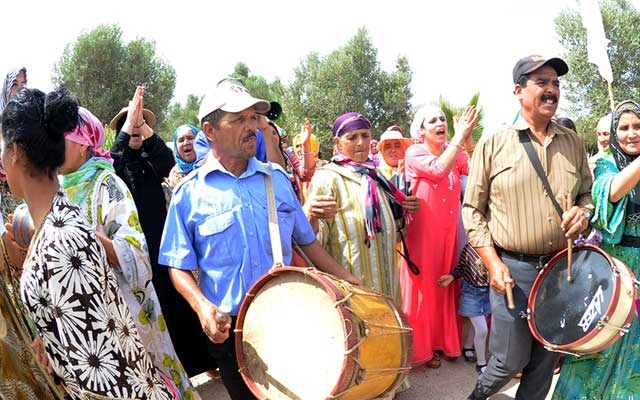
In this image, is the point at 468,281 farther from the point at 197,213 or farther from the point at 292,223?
the point at 197,213

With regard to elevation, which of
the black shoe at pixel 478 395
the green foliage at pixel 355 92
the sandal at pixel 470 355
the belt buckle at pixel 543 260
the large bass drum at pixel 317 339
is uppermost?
→ the green foliage at pixel 355 92

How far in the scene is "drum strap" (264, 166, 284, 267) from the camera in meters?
2.43

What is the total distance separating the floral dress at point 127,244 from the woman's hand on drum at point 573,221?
2.14 m

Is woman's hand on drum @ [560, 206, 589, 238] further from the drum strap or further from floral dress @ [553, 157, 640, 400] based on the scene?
the drum strap

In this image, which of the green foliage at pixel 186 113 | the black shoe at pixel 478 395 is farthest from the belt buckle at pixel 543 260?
the green foliage at pixel 186 113

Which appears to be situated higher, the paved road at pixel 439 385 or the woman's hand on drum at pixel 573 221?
the woman's hand on drum at pixel 573 221

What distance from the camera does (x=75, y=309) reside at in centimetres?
184

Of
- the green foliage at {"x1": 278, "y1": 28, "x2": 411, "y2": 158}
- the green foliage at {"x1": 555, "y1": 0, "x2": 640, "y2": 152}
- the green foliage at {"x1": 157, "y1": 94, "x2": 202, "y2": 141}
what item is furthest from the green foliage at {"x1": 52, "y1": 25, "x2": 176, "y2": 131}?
Answer: the green foliage at {"x1": 555, "y1": 0, "x2": 640, "y2": 152}

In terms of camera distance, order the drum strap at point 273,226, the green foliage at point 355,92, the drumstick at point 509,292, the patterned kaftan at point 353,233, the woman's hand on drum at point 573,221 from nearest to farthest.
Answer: the drum strap at point 273,226
the woman's hand on drum at point 573,221
the drumstick at point 509,292
the patterned kaftan at point 353,233
the green foliage at point 355,92

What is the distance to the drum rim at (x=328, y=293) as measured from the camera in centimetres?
201

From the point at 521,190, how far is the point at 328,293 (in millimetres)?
1499

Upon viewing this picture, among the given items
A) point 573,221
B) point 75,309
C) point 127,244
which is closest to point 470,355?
point 573,221

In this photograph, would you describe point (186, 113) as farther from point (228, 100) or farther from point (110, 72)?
point (228, 100)

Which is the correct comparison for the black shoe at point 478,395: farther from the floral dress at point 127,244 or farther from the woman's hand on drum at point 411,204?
the floral dress at point 127,244
